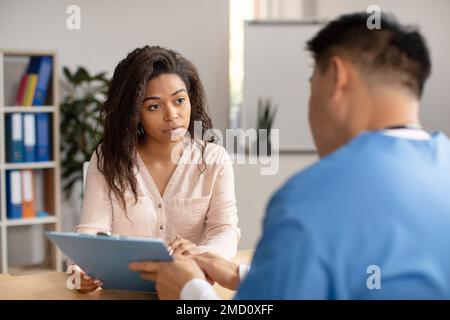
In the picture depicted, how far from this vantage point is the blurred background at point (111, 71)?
384 cm

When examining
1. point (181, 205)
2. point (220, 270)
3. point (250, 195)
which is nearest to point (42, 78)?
point (250, 195)

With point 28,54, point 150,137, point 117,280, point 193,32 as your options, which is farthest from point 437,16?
point 117,280

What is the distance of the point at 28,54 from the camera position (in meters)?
3.77

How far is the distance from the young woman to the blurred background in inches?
44.3

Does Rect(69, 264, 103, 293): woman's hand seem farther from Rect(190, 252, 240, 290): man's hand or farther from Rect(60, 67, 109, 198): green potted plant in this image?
Result: Rect(60, 67, 109, 198): green potted plant

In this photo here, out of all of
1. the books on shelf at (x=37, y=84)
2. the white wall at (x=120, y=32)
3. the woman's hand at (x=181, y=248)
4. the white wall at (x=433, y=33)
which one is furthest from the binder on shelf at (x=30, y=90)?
the woman's hand at (x=181, y=248)

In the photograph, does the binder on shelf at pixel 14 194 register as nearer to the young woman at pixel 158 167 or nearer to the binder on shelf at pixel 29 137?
the binder on shelf at pixel 29 137

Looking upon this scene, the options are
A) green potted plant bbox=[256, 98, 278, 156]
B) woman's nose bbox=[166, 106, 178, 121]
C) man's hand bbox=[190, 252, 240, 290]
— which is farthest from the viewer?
green potted plant bbox=[256, 98, 278, 156]

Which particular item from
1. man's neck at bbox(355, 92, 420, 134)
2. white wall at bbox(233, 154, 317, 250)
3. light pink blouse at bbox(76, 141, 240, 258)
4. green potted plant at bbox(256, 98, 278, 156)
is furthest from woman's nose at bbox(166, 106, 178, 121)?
green potted plant at bbox(256, 98, 278, 156)

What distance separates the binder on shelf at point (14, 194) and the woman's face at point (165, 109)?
2245 mm

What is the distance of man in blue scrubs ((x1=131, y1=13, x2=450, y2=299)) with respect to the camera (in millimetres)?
770

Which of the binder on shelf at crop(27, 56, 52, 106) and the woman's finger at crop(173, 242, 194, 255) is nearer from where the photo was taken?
the woman's finger at crop(173, 242, 194, 255)

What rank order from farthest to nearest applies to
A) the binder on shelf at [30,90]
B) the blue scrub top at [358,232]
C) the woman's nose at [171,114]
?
the binder on shelf at [30,90] → the woman's nose at [171,114] → the blue scrub top at [358,232]

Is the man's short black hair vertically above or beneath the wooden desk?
above
